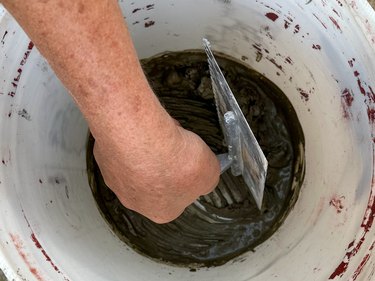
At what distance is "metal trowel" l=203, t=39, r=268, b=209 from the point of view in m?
0.94

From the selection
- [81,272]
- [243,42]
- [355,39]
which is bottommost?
[81,272]

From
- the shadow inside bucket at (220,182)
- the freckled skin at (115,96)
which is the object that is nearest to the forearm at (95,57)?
the freckled skin at (115,96)

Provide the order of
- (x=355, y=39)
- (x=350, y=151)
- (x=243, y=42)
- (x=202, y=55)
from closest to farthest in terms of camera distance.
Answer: (x=355, y=39) → (x=350, y=151) → (x=243, y=42) → (x=202, y=55)

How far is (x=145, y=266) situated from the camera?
3.76 feet

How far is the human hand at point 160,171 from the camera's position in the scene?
73 centimetres

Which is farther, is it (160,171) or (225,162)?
(225,162)

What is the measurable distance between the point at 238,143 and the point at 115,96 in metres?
0.46

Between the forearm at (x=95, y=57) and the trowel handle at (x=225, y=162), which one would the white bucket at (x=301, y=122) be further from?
the forearm at (x=95, y=57)

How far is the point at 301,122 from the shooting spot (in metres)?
1.19

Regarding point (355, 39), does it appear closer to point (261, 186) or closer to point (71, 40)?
point (261, 186)

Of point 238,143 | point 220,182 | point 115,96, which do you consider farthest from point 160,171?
point 220,182

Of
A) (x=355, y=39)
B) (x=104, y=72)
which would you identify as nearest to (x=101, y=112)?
(x=104, y=72)

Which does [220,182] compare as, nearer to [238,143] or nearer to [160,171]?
[238,143]

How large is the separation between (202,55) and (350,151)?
0.44 m
